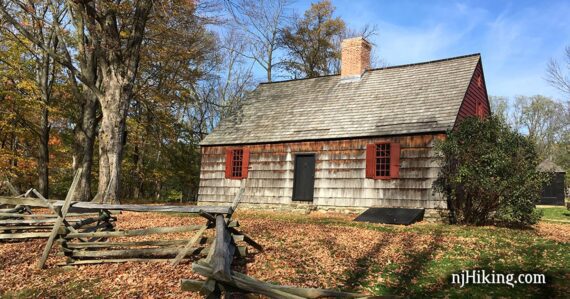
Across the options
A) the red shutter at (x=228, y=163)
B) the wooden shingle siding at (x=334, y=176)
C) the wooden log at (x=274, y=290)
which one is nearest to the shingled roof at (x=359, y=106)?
the wooden shingle siding at (x=334, y=176)

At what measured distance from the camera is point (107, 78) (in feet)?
54.7

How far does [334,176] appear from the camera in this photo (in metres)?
17.4

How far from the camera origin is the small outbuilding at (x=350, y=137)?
51.3 ft

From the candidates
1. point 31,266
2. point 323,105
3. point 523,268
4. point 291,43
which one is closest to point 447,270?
point 523,268

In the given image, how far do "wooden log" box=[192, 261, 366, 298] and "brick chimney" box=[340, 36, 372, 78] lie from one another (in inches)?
700

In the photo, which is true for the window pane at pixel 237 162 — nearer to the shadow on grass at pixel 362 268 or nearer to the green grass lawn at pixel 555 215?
the shadow on grass at pixel 362 268

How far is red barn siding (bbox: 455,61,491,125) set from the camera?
16.7 metres

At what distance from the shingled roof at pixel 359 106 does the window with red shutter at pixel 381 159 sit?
531 millimetres

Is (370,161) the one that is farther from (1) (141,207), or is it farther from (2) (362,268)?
(1) (141,207)

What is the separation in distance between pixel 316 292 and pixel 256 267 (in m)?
3.62

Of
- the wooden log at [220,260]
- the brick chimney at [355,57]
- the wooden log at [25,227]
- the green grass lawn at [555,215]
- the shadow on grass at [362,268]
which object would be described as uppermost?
the brick chimney at [355,57]

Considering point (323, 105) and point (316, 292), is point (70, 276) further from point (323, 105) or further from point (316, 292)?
point (323, 105)

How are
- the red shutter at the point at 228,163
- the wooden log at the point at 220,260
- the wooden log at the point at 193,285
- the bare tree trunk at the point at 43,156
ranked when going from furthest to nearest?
1. the bare tree trunk at the point at 43,156
2. the red shutter at the point at 228,163
3. the wooden log at the point at 193,285
4. the wooden log at the point at 220,260

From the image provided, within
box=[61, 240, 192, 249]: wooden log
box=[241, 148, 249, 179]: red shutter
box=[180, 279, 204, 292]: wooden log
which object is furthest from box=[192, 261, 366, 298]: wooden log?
box=[241, 148, 249, 179]: red shutter
